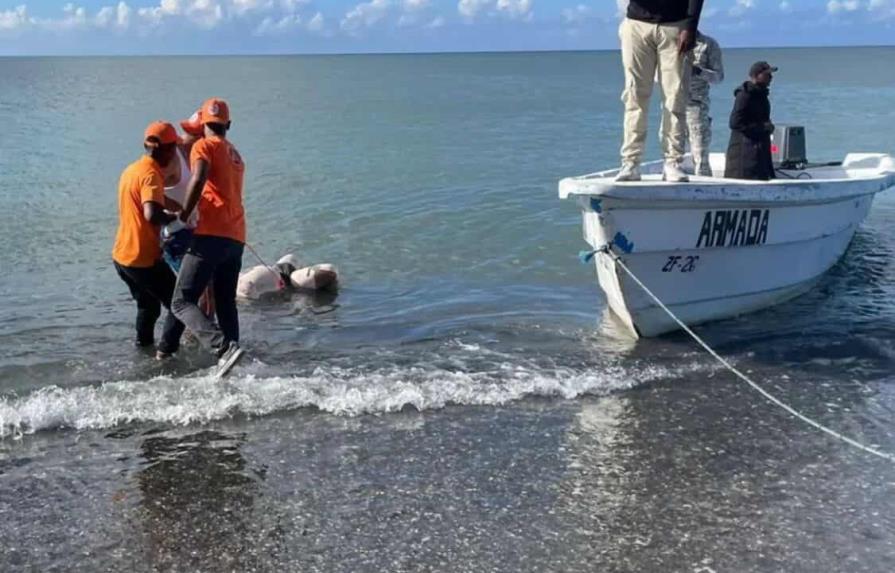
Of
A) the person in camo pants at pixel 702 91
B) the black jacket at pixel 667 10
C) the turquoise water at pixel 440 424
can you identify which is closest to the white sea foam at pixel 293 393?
the turquoise water at pixel 440 424

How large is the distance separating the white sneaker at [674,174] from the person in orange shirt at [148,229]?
4033mm

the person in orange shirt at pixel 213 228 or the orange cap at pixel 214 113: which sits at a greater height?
the orange cap at pixel 214 113

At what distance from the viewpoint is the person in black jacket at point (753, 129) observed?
9.54m

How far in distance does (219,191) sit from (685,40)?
3744 millimetres

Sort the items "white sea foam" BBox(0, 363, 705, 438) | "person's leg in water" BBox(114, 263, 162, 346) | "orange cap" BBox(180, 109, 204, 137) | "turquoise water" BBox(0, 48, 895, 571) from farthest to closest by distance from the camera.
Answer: "orange cap" BBox(180, 109, 204, 137)
"person's leg in water" BBox(114, 263, 162, 346)
"white sea foam" BBox(0, 363, 705, 438)
"turquoise water" BBox(0, 48, 895, 571)

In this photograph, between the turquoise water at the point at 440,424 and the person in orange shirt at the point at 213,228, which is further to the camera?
the person in orange shirt at the point at 213,228

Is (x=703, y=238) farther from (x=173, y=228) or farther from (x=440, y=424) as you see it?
(x=173, y=228)

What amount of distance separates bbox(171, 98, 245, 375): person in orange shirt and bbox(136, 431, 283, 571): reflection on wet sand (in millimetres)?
1079

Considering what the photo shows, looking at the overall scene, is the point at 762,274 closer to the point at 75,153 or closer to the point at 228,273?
the point at 228,273

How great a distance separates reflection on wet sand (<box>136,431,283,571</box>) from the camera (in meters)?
4.66

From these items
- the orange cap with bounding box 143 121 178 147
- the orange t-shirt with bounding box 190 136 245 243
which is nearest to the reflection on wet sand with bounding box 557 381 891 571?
the orange t-shirt with bounding box 190 136 245 243

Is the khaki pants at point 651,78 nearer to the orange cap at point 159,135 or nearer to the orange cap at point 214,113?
the orange cap at point 214,113

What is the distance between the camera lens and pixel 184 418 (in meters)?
6.40

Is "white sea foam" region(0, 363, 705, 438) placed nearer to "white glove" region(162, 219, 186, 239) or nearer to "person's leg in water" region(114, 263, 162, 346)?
"person's leg in water" region(114, 263, 162, 346)
